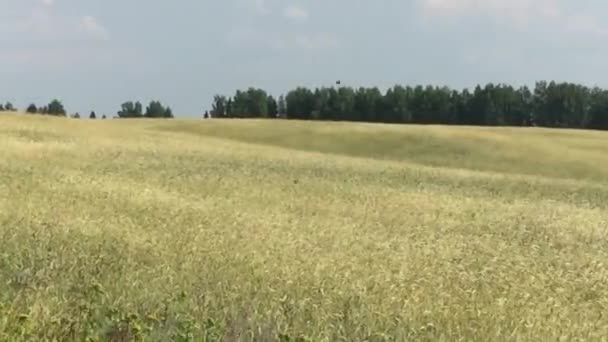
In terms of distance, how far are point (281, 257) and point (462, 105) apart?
9170 centimetres

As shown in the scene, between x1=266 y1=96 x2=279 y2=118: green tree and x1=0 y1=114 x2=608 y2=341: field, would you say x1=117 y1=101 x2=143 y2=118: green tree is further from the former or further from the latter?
x1=0 y1=114 x2=608 y2=341: field

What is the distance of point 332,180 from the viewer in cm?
2406

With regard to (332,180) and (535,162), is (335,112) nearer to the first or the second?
(535,162)

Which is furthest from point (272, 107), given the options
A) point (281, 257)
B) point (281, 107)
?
point (281, 257)

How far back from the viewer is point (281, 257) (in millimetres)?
8969

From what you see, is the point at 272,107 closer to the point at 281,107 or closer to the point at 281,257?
the point at 281,107

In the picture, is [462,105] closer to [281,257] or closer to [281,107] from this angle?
[281,107]

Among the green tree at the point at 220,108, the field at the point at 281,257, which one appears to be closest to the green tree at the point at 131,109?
the green tree at the point at 220,108

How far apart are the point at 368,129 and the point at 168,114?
6569 cm

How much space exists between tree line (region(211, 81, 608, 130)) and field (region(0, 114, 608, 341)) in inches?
2875

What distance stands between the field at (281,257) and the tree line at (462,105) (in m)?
73.0

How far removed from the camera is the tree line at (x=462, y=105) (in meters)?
97.3

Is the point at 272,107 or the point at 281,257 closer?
the point at 281,257

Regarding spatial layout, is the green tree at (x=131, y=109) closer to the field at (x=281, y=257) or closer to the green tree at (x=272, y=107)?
the green tree at (x=272, y=107)
